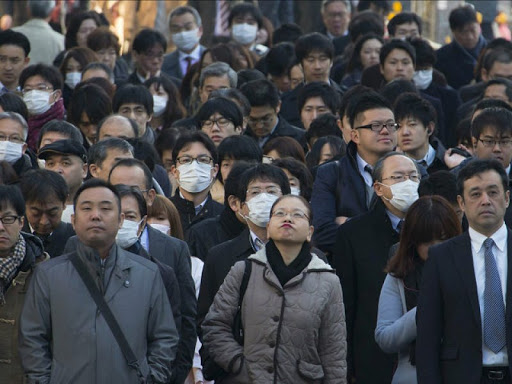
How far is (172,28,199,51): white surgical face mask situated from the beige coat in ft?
29.0

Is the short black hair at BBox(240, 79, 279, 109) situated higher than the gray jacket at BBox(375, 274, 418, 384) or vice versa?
the short black hair at BBox(240, 79, 279, 109)

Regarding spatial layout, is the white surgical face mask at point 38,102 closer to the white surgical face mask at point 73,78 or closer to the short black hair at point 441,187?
the white surgical face mask at point 73,78

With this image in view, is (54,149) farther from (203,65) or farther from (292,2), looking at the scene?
(292,2)

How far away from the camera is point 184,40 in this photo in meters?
18.9

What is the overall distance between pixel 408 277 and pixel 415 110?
10.1 feet

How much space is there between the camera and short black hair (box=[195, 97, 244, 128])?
14078 mm

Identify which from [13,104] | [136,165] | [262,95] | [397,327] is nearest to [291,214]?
[397,327]

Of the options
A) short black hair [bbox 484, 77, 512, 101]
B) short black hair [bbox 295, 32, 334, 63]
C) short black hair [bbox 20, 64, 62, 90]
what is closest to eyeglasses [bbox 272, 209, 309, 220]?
short black hair [bbox 484, 77, 512, 101]

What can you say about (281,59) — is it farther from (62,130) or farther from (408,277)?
(408,277)

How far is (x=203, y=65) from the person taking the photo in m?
17.3

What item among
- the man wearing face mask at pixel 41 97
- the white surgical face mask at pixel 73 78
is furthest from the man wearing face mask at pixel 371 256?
the white surgical face mask at pixel 73 78

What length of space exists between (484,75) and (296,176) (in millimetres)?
5114

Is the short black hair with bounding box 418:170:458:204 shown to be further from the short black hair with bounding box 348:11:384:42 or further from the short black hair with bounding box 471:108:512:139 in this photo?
the short black hair with bounding box 348:11:384:42

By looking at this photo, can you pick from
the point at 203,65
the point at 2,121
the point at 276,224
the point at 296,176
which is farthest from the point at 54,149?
the point at 203,65
